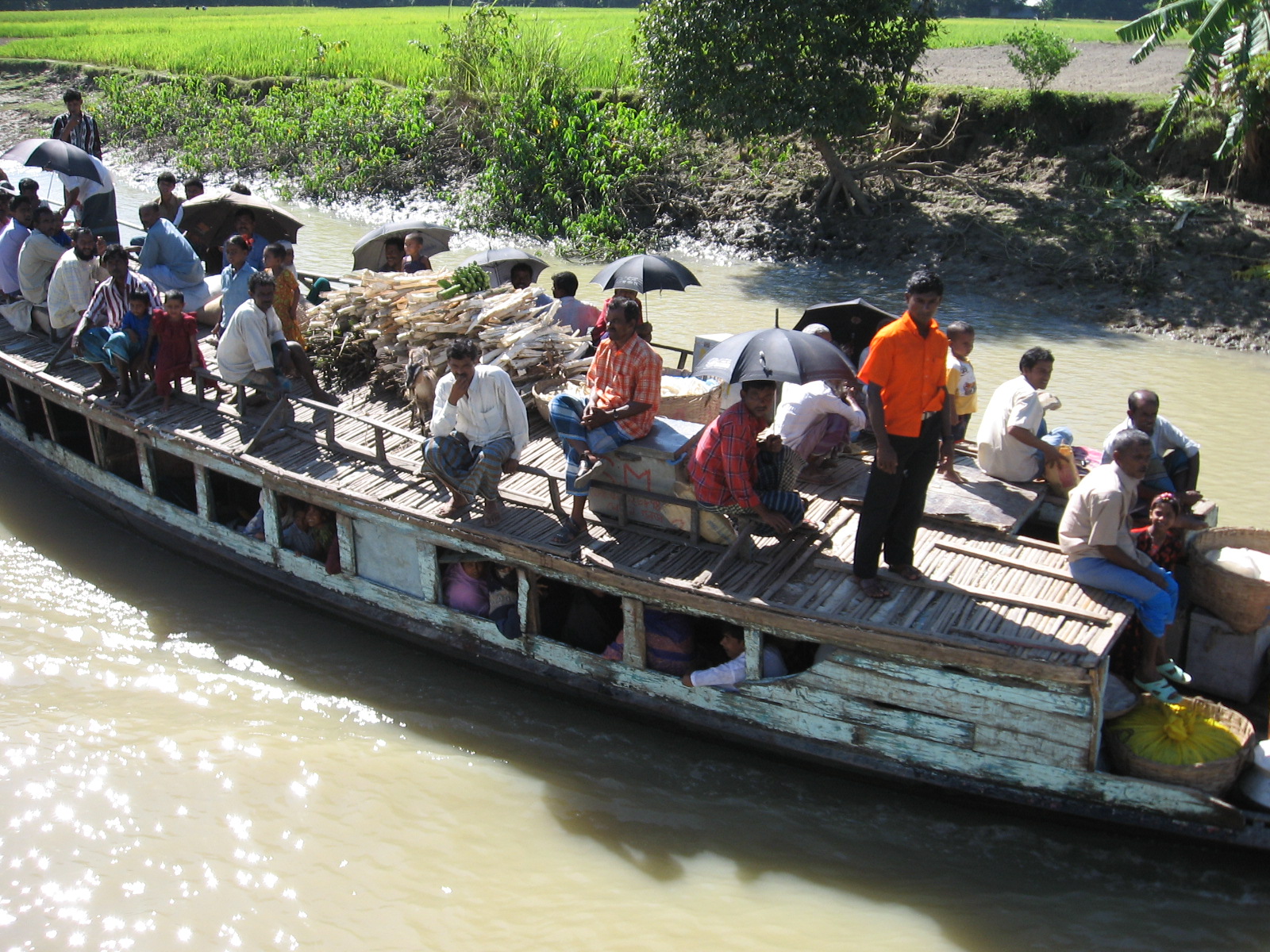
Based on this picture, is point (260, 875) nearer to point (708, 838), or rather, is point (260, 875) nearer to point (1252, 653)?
point (708, 838)

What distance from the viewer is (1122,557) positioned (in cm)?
519

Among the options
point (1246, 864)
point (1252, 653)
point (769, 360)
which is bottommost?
point (1246, 864)

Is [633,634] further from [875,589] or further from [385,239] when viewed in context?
[385,239]

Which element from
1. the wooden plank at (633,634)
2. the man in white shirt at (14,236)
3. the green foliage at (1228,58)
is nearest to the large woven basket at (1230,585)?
the wooden plank at (633,634)

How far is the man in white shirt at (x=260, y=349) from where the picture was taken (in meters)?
7.26

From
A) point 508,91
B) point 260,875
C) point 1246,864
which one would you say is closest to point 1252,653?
point 1246,864

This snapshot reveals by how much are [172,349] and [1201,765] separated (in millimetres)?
7002

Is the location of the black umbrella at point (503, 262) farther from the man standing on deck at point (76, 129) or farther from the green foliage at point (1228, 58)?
the green foliage at point (1228, 58)

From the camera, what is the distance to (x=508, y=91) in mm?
19125

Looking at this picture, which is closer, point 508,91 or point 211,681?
point 211,681

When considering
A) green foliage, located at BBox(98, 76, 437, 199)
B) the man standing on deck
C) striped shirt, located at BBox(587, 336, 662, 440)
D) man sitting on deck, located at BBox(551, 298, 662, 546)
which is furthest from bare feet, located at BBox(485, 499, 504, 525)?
green foliage, located at BBox(98, 76, 437, 199)

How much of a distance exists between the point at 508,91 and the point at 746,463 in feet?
50.8

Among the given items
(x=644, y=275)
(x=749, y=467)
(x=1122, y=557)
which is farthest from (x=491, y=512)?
(x=1122, y=557)

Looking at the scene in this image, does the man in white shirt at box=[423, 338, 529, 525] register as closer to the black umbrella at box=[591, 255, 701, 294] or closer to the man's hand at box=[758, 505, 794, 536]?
the man's hand at box=[758, 505, 794, 536]
